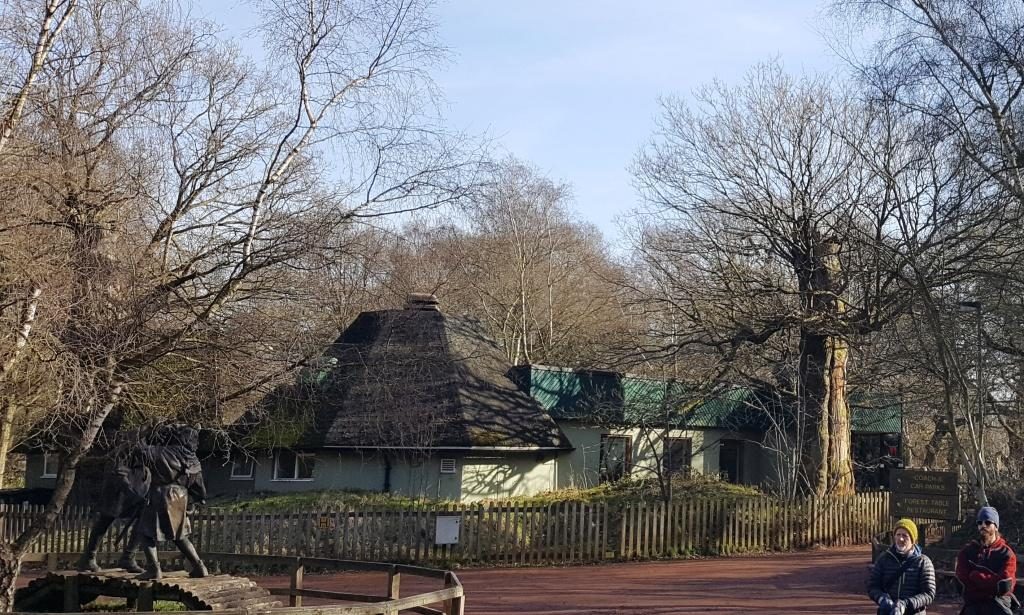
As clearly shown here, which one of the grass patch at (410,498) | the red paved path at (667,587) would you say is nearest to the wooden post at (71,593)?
the red paved path at (667,587)

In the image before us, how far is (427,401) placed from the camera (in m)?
26.2

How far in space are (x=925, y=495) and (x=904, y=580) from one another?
32.0 ft

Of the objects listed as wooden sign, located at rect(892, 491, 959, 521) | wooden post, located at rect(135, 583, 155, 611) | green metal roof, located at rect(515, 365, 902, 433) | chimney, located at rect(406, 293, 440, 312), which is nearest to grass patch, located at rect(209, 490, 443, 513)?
green metal roof, located at rect(515, 365, 902, 433)

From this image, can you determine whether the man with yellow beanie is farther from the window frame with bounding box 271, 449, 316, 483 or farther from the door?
the door

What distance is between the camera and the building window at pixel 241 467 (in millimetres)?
27886

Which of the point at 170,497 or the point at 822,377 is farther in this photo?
the point at 822,377

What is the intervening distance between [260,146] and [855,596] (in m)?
11.6

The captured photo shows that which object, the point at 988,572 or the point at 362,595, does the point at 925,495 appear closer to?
the point at 988,572

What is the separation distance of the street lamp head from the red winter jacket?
8.57m

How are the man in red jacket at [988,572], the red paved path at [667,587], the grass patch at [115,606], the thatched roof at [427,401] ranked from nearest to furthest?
the man in red jacket at [988,572], the grass patch at [115,606], the red paved path at [667,587], the thatched roof at [427,401]

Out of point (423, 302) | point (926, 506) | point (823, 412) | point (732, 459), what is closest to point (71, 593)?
point (926, 506)

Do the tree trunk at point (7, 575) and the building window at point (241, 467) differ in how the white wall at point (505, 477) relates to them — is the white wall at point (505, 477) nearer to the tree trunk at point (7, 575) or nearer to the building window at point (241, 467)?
the building window at point (241, 467)

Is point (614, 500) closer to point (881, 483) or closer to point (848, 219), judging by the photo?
point (848, 219)

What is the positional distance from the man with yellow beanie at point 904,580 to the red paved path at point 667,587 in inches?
230
